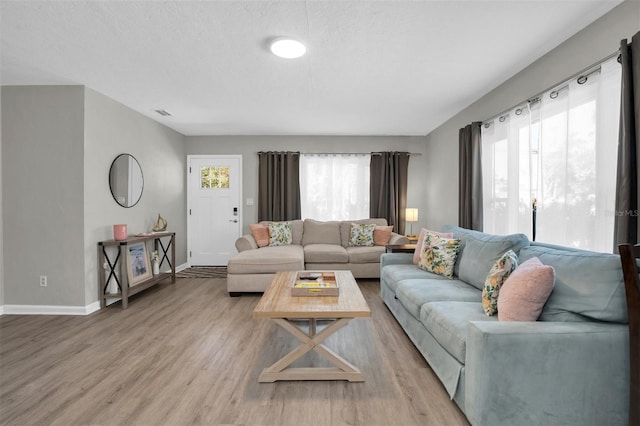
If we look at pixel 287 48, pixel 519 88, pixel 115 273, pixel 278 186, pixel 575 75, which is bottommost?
pixel 115 273

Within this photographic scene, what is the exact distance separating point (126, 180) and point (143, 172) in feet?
1.45

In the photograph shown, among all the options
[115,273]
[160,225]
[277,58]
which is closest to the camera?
[277,58]

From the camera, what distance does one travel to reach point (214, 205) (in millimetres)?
5746

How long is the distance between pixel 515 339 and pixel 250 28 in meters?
2.57

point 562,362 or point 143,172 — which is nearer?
point 562,362

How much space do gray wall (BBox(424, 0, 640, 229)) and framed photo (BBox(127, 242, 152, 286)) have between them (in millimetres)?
4430

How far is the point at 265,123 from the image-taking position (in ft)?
16.0

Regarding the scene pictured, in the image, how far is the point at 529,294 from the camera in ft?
5.50

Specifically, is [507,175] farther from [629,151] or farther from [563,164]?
[629,151]

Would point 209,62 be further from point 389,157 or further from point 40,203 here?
point 389,157

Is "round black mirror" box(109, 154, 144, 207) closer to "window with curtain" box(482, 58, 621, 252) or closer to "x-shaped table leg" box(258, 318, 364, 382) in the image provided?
"x-shaped table leg" box(258, 318, 364, 382)

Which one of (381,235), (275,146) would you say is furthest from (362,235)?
(275,146)

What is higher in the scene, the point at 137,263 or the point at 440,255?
the point at 440,255

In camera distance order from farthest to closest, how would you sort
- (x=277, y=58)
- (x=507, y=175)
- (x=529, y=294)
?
(x=507, y=175)
(x=277, y=58)
(x=529, y=294)
